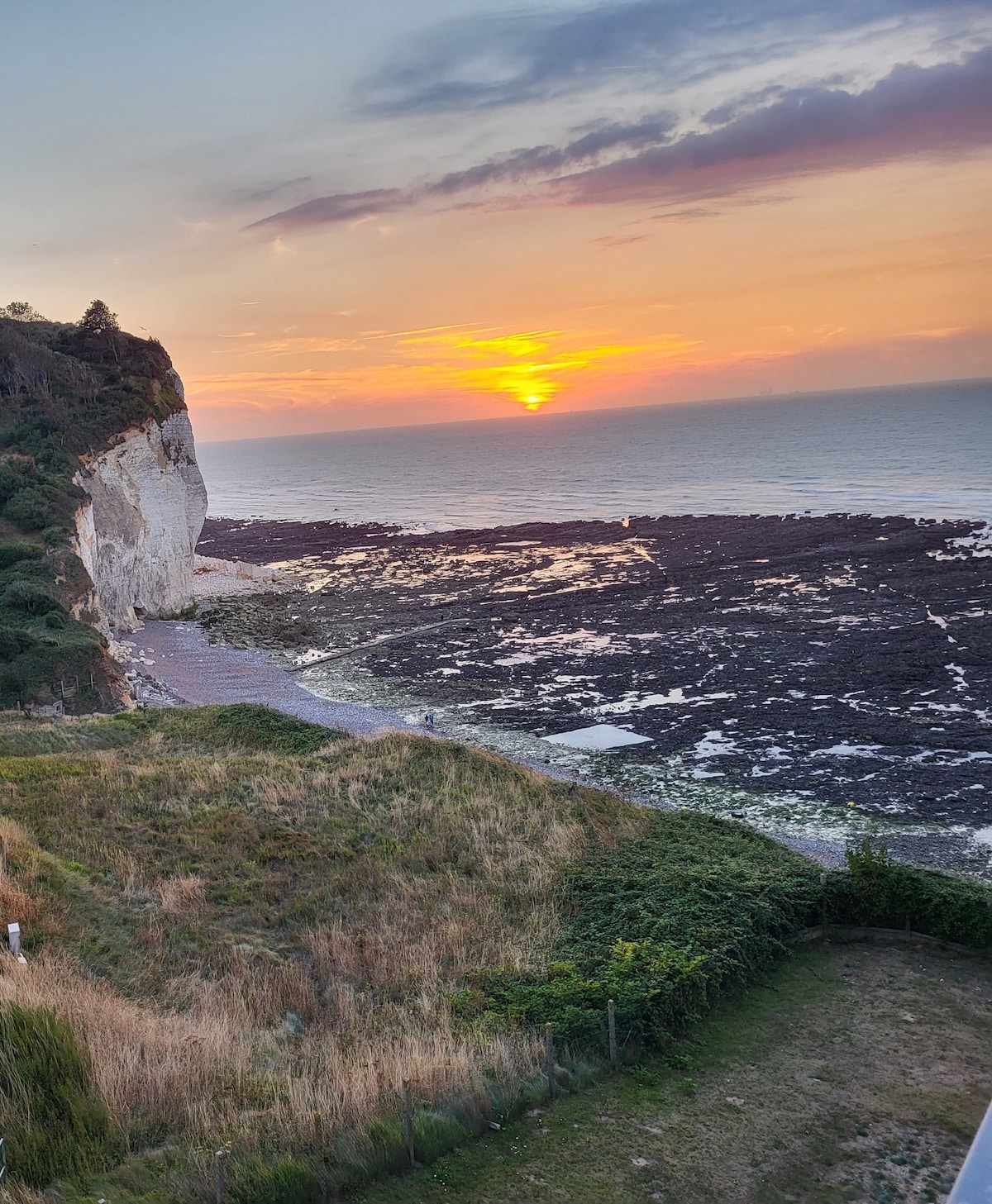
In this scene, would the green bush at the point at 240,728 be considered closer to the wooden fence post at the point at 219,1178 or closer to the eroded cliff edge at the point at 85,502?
the eroded cliff edge at the point at 85,502

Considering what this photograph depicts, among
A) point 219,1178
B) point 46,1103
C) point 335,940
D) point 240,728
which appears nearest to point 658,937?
point 335,940

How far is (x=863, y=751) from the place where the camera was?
84.7 ft

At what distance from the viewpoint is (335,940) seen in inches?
525

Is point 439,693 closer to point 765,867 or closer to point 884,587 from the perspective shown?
point 765,867

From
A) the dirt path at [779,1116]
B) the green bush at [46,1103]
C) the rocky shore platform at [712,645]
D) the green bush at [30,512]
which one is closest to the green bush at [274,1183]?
the dirt path at [779,1116]

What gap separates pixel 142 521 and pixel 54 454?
5.51m

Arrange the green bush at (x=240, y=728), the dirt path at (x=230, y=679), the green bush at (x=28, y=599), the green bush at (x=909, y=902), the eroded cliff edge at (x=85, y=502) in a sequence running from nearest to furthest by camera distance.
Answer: the green bush at (x=909, y=902) < the green bush at (x=240, y=728) < the eroded cliff edge at (x=85, y=502) < the dirt path at (x=230, y=679) < the green bush at (x=28, y=599)

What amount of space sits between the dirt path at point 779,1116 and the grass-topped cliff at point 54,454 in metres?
24.3

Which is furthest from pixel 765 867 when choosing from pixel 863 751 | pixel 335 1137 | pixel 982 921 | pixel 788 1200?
pixel 863 751

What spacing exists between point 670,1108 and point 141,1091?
5234 millimetres

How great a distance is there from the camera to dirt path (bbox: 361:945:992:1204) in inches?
321

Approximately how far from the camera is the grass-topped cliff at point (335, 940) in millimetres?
8039

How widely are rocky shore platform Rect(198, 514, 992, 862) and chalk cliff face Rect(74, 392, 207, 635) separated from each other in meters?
3.61

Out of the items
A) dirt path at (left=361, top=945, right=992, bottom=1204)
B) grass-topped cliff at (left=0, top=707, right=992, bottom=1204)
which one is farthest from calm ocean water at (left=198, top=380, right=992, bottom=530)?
dirt path at (left=361, top=945, right=992, bottom=1204)
